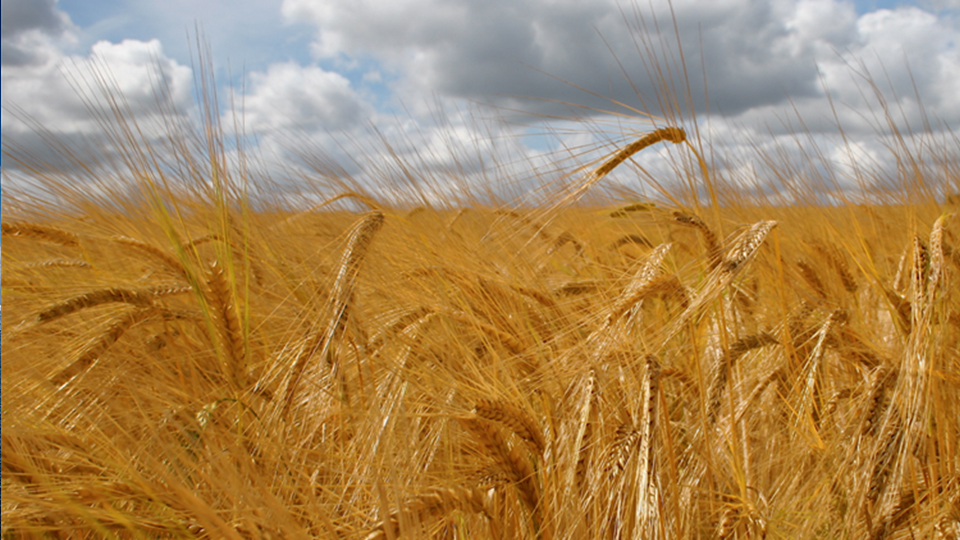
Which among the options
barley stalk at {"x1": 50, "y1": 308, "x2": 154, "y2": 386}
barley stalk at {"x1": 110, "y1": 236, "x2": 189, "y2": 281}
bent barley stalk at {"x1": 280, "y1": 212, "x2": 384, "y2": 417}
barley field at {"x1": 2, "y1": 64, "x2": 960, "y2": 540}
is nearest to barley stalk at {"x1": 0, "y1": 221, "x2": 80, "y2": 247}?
barley field at {"x1": 2, "y1": 64, "x2": 960, "y2": 540}

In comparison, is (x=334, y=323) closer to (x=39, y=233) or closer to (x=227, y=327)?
(x=227, y=327)

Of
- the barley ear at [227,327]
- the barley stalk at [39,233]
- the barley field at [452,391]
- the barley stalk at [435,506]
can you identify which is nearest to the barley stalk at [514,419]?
the barley field at [452,391]

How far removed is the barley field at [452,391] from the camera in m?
0.85

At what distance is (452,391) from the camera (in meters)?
1.06

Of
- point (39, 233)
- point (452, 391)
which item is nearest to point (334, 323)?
point (452, 391)

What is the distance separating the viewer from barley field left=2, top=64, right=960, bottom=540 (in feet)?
2.80

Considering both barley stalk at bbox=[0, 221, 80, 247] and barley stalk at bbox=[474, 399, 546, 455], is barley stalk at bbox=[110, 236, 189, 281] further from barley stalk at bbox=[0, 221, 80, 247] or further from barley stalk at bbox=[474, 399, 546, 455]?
barley stalk at bbox=[474, 399, 546, 455]

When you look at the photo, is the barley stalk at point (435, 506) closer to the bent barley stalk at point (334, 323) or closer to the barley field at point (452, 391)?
the barley field at point (452, 391)

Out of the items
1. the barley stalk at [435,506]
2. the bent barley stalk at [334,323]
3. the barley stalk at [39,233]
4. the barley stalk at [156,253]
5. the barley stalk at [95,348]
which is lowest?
the barley stalk at [435,506]

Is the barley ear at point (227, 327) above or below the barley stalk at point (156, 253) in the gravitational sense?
below

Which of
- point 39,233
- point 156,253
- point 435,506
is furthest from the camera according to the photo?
point 39,233

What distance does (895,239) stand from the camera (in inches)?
107

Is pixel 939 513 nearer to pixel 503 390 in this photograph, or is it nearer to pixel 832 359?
pixel 503 390

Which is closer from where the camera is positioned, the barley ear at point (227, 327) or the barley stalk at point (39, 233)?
the barley ear at point (227, 327)
